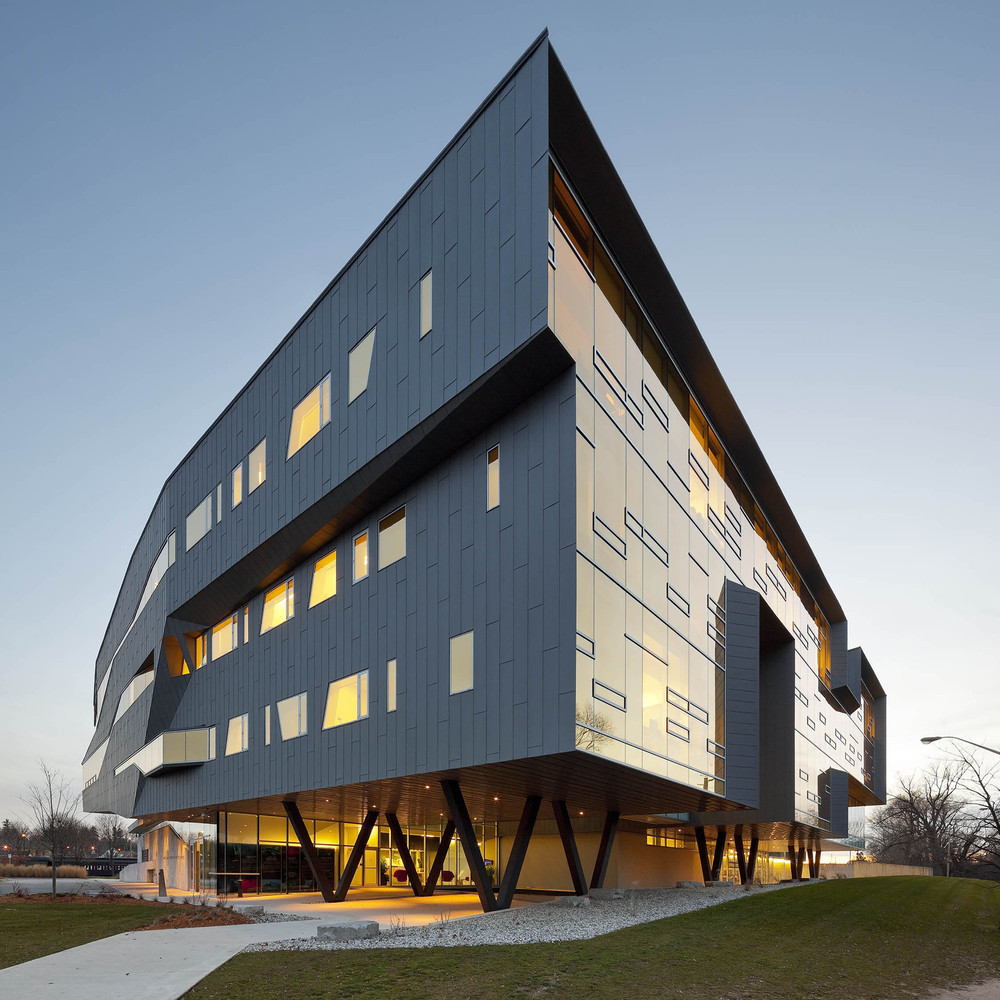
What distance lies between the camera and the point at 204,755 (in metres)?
35.8

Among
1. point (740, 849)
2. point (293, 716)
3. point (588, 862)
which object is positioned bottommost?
point (740, 849)

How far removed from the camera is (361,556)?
2695 centimetres

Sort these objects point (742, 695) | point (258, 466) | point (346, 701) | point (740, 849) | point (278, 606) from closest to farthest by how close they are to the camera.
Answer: point (346, 701)
point (258, 466)
point (278, 606)
point (742, 695)
point (740, 849)

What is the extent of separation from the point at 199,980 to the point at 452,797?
37.3 ft

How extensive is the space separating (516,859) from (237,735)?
43.5ft

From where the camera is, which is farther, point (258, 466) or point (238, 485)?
point (238, 485)

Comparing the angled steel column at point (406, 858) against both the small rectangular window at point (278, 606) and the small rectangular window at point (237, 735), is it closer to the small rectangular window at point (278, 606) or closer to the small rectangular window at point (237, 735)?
the small rectangular window at point (237, 735)

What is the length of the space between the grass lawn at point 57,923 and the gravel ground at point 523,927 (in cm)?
468

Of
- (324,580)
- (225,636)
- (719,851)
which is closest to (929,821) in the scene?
(719,851)

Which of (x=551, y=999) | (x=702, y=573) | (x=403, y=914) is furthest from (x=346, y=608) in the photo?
(x=551, y=999)

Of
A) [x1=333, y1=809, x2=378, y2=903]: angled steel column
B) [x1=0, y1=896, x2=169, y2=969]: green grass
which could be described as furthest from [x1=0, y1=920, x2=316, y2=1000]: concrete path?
[x1=333, y1=809, x2=378, y2=903]: angled steel column

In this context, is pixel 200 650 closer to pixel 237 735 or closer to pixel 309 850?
pixel 237 735

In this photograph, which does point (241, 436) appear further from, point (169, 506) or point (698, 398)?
point (698, 398)

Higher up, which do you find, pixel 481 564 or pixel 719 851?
pixel 481 564
